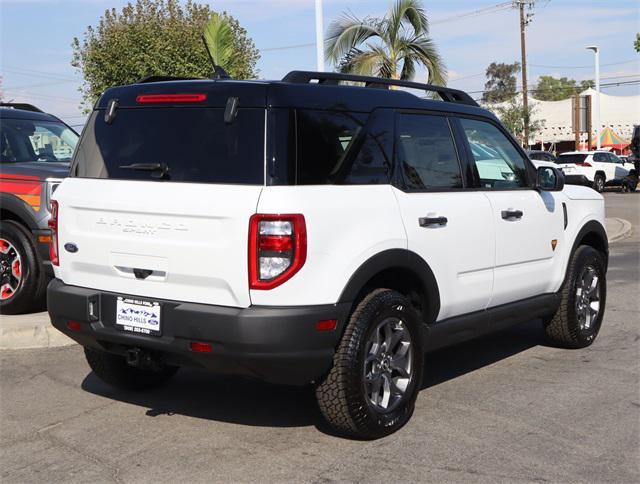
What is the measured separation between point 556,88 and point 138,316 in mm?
108276

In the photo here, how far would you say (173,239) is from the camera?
4312 mm

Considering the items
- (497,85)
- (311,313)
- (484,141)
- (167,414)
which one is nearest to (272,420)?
(167,414)

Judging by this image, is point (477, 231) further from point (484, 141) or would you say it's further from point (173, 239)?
point (173, 239)

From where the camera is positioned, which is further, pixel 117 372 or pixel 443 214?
pixel 117 372

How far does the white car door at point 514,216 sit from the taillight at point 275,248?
190cm

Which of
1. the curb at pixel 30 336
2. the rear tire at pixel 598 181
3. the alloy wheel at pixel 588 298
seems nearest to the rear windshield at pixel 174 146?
the curb at pixel 30 336

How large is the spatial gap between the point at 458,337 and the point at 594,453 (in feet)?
3.91

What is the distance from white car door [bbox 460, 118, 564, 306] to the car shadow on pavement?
805mm

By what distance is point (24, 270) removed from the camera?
7.69m

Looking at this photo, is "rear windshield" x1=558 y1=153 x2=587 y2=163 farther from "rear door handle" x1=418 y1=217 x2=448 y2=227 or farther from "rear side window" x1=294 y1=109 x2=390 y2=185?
"rear side window" x1=294 y1=109 x2=390 y2=185

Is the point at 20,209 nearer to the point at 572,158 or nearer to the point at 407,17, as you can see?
the point at 407,17

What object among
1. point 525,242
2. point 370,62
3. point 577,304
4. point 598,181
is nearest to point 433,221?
point 525,242

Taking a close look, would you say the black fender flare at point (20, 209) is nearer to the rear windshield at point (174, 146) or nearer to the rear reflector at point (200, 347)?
the rear windshield at point (174, 146)

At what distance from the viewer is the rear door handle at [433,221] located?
485cm
